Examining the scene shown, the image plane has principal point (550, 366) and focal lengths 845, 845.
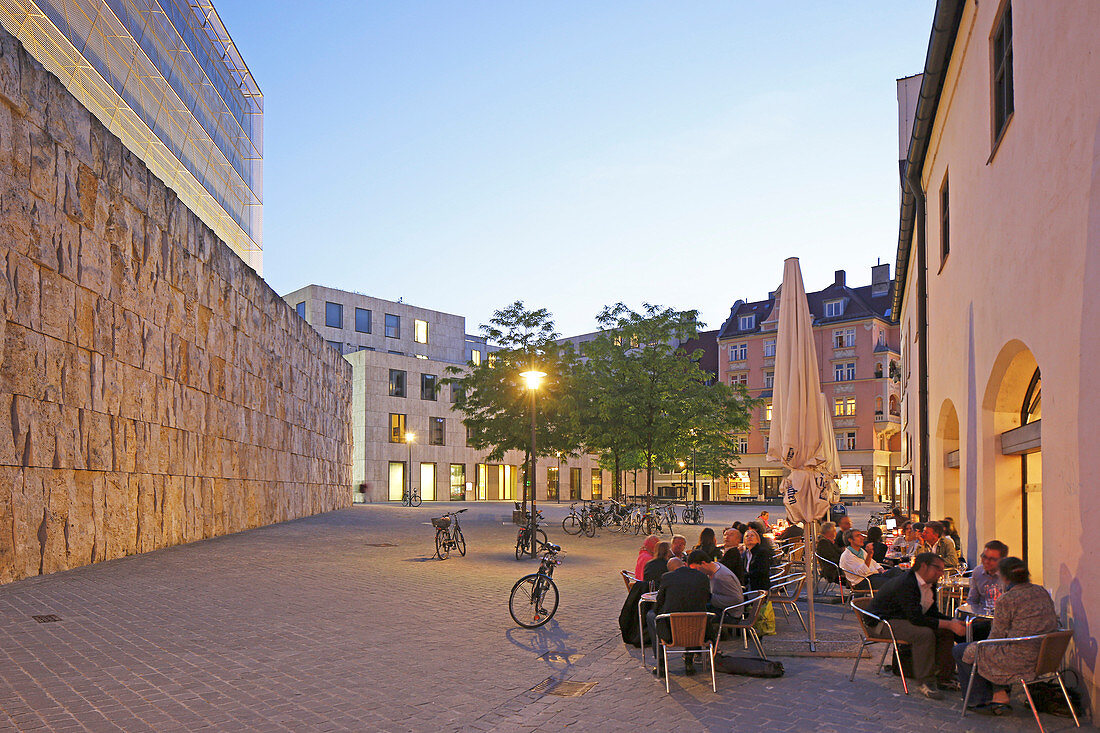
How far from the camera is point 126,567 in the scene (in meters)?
14.6

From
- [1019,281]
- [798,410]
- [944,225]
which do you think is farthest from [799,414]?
[944,225]

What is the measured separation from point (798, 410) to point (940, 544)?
4308mm

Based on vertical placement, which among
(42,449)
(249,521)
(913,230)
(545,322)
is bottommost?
(249,521)

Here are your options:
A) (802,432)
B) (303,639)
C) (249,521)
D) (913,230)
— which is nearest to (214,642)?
(303,639)

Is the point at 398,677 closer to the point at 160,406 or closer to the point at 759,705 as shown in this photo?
the point at 759,705

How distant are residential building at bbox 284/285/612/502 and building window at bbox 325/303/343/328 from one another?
0.07 meters

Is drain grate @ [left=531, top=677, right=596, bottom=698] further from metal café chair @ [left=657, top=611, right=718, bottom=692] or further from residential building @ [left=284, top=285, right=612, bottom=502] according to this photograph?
residential building @ [left=284, top=285, right=612, bottom=502]

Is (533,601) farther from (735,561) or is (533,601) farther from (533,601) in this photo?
(735,561)

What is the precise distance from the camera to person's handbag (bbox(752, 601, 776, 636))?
916 cm

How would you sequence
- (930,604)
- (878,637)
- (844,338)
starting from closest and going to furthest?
(930,604), (878,637), (844,338)

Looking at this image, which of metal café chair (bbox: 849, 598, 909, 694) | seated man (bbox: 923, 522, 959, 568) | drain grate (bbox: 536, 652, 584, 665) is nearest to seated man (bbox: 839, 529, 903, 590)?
seated man (bbox: 923, 522, 959, 568)

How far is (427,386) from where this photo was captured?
58906 millimetres

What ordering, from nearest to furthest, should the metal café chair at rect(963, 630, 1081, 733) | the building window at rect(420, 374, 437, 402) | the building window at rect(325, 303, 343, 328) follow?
the metal café chair at rect(963, 630, 1081, 733)
the building window at rect(325, 303, 343, 328)
the building window at rect(420, 374, 437, 402)

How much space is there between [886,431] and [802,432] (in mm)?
55460
